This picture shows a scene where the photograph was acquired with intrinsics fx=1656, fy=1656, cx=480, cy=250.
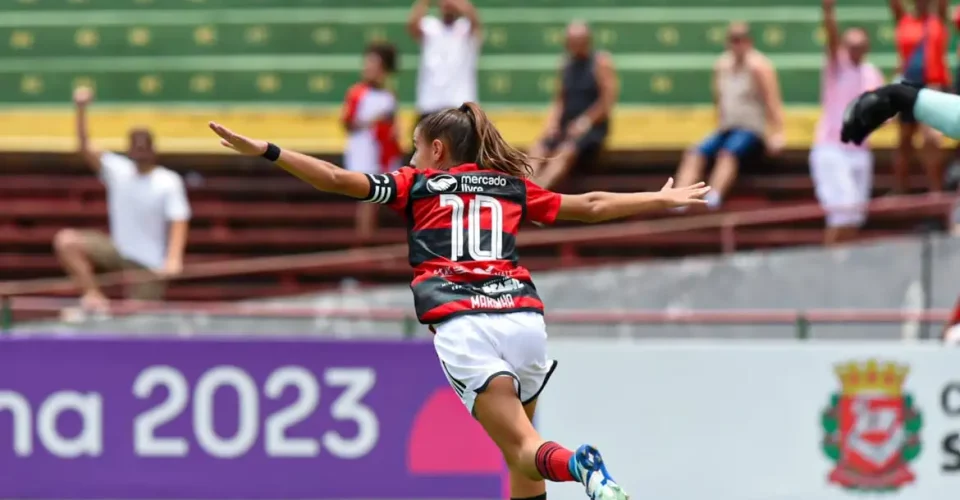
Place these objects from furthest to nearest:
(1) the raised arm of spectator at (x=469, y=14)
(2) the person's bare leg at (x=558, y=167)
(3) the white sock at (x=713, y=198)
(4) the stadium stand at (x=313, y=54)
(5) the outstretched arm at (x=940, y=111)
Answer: (4) the stadium stand at (x=313, y=54) → (1) the raised arm of spectator at (x=469, y=14) → (2) the person's bare leg at (x=558, y=167) → (3) the white sock at (x=713, y=198) → (5) the outstretched arm at (x=940, y=111)

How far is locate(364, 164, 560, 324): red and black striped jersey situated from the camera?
6402 millimetres

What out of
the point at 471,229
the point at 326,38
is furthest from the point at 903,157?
the point at 471,229

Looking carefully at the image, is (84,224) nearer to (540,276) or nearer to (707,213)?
(540,276)

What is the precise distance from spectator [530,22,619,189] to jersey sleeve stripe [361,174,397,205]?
6.76 meters

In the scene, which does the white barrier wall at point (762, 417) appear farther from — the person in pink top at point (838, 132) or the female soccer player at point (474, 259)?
the female soccer player at point (474, 259)

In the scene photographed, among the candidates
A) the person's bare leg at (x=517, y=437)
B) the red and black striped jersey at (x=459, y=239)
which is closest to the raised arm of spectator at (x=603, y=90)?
the red and black striped jersey at (x=459, y=239)

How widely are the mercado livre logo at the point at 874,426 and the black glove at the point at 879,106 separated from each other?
2.96 meters

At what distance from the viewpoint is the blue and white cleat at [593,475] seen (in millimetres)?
5855

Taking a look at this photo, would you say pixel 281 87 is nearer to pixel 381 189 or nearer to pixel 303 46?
pixel 303 46

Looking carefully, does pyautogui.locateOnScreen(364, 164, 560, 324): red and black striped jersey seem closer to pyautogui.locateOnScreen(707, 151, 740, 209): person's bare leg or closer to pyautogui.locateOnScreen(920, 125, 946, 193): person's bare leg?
pyautogui.locateOnScreen(707, 151, 740, 209): person's bare leg

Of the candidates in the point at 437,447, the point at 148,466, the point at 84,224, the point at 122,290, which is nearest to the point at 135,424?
the point at 148,466

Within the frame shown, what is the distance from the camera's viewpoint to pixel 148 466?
10.7m

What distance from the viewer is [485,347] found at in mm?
6387

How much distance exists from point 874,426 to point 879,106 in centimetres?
319
